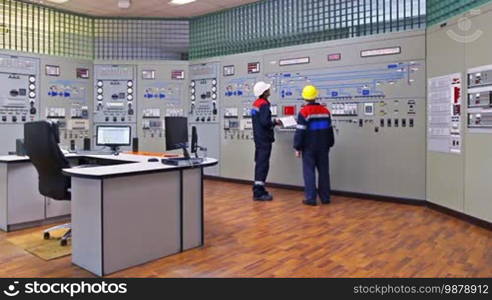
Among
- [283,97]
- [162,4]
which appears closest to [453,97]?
[283,97]

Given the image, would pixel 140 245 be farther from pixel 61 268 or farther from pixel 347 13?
pixel 347 13

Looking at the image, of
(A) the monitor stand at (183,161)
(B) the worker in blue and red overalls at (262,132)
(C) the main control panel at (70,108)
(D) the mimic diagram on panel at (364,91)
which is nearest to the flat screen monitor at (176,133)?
(A) the monitor stand at (183,161)

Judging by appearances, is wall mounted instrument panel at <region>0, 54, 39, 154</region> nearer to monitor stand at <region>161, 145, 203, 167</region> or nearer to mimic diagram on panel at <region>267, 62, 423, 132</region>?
mimic diagram on panel at <region>267, 62, 423, 132</region>

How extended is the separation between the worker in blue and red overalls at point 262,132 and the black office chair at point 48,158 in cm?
265

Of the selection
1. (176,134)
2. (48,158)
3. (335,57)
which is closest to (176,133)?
(176,134)

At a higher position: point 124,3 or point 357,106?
point 124,3

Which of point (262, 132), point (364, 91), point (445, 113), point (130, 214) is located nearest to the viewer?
point (130, 214)

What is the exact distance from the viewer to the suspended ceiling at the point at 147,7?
726 cm

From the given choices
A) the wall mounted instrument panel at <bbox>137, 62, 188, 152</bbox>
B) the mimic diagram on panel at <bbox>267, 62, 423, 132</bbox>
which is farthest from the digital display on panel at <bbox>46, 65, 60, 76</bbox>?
the mimic diagram on panel at <bbox>267, 62, 423, 132</bbox>

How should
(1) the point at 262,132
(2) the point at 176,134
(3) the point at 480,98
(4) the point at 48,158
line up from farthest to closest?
(1) the point at 262,132, (3) the point at 480,98, (2) the point at 176,134, (4) the point at 48,158

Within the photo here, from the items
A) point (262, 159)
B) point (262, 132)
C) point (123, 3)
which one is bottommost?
point (262, 159)

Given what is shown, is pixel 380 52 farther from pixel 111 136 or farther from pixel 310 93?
pixel 111 136

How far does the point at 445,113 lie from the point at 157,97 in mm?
4945

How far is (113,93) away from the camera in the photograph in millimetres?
7609
